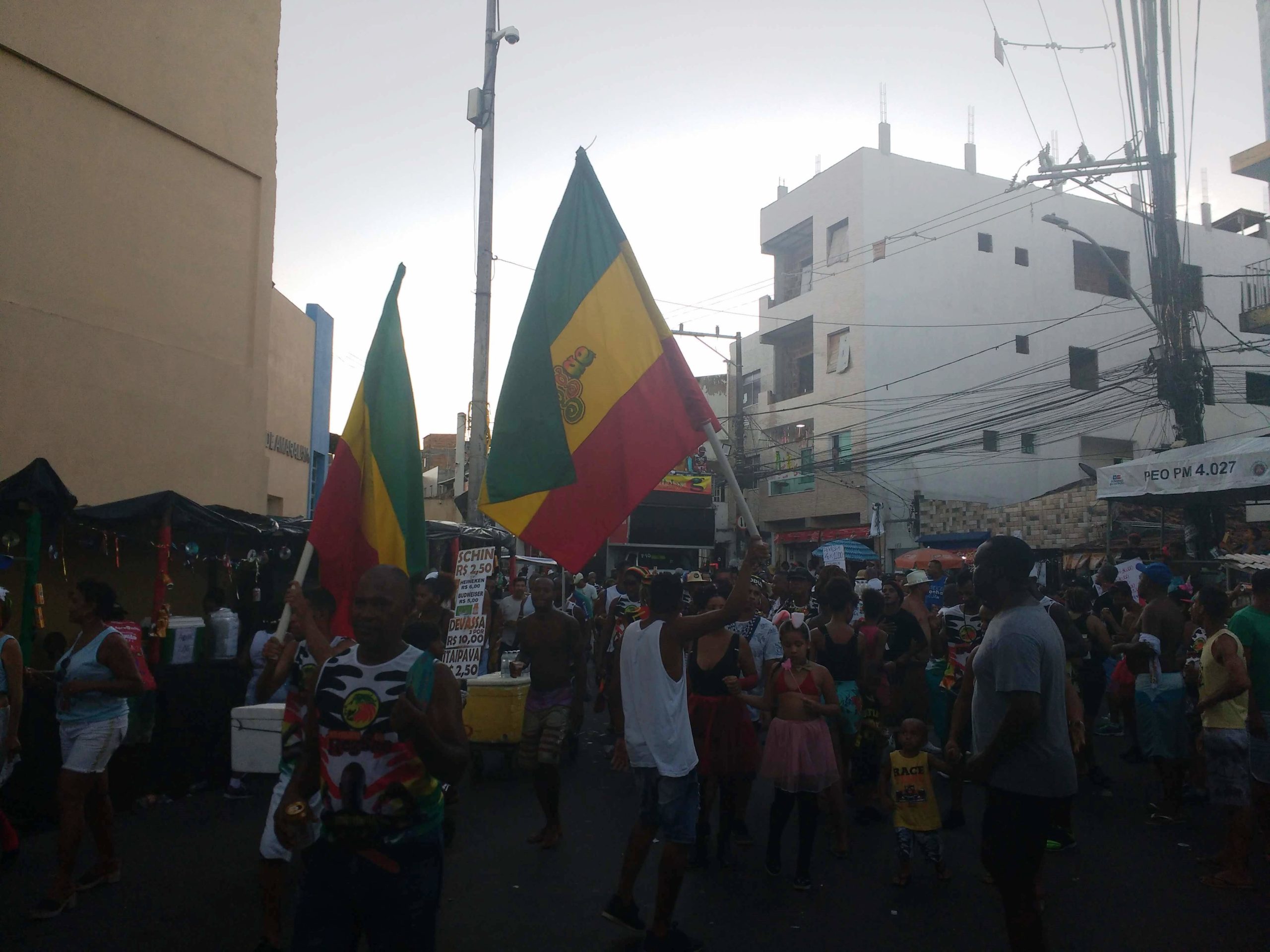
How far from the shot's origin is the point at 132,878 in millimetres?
5875

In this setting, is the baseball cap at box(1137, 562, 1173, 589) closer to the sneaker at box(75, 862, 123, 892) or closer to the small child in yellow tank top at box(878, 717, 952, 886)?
the small child in yellow tank top at box(878, 717, 952, 886)

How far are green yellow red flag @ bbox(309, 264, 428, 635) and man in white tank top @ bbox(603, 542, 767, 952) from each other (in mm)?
1714

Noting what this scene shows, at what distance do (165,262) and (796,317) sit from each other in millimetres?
29270

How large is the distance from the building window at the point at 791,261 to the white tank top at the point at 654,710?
1396 inches

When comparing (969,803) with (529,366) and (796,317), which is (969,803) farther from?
(796,317)

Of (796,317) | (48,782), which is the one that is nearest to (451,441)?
(796,317)

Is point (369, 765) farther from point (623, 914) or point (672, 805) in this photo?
point (623, 914)

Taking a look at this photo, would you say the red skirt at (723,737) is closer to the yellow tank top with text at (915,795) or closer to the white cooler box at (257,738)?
the yellow tank top with text at (915,795)

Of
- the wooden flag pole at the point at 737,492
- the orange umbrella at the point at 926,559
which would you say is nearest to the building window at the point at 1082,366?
the orange umbrella at the point at 926,559

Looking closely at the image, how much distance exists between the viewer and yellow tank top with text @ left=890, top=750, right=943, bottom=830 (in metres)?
5.77

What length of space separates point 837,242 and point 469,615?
2960 cm

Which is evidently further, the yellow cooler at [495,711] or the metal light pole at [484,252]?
the metal light pole at [484,252]

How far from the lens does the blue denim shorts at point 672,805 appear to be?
469cm

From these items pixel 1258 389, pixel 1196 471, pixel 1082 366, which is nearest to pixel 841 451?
pixel 1082 366
